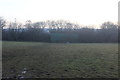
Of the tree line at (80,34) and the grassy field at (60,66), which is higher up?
the tree line at (80,34)

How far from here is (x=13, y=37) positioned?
54.8 meters

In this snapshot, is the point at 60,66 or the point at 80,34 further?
the point at 80,34

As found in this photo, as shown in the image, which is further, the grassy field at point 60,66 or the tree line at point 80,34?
the tree line at point 80,34

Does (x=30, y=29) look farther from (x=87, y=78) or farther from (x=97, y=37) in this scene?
(x=87, y=78)

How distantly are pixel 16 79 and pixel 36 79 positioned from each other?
27.8 inches

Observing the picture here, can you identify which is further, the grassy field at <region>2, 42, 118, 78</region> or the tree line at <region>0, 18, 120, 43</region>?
the tree line at <region>0, 18, 120, 43</region>

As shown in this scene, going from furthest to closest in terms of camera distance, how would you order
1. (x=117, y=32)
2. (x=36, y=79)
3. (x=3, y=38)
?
(x=3, y=38) → (x=117, y=32) → (x=36, y=79)

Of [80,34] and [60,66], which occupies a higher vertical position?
[80,34]

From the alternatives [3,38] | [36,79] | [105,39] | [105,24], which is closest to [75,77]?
[36,79]

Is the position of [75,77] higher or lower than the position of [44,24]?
lower

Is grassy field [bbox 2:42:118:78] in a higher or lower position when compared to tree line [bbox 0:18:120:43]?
lower

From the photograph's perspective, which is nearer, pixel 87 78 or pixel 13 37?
pixel 87 78

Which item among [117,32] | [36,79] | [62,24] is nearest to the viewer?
[36,79]

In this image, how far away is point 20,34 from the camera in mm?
55156
